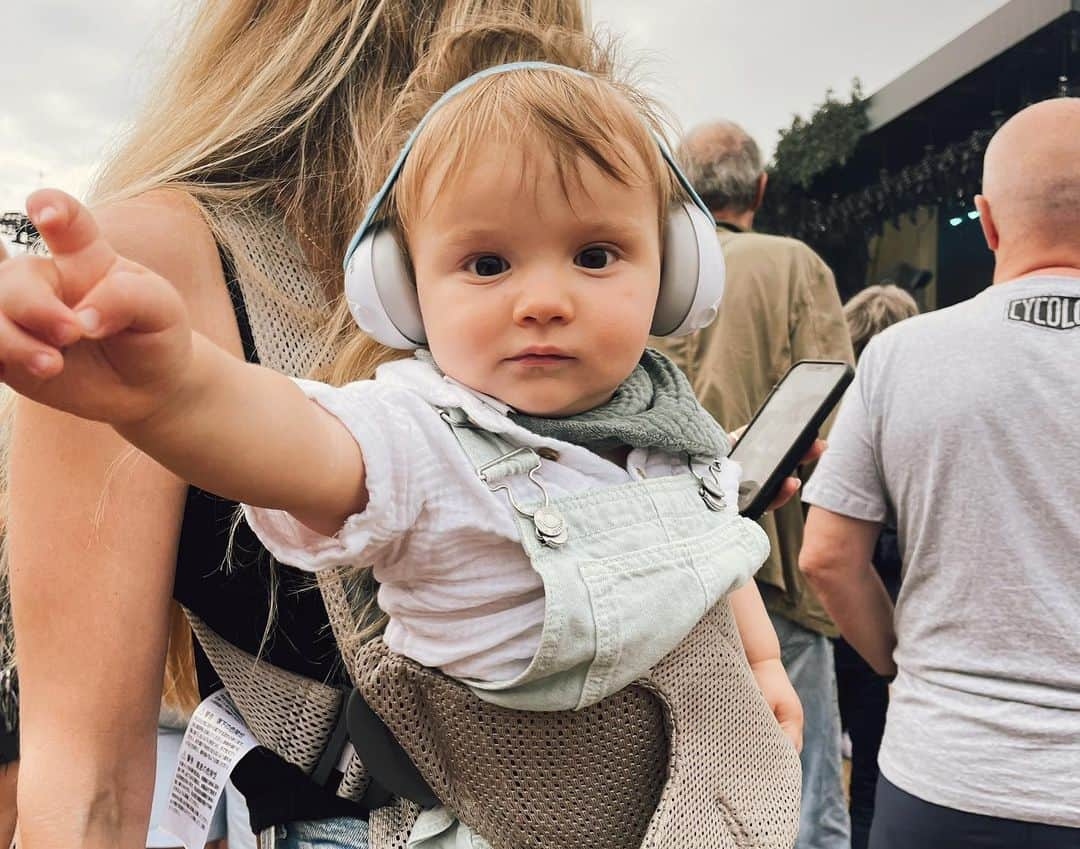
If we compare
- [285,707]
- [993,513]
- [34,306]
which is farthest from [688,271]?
[993,513]

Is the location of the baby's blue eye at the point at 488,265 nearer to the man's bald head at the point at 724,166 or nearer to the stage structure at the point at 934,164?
the man's bald head at the point at 724,166

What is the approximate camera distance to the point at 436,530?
2.63 feet

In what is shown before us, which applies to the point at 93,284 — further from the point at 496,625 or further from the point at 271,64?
the point at 271,64

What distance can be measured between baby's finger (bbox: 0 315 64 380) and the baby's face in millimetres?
453

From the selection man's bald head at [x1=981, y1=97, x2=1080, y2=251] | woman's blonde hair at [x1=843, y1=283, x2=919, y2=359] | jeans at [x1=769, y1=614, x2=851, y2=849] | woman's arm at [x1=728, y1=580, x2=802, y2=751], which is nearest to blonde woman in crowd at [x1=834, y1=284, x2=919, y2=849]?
woman's blonde hair at [x1=843, y1=283, x2=919, y2=359]

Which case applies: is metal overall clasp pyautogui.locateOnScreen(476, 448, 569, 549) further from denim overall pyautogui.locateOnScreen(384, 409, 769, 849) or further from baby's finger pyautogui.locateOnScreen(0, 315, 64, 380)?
baby's finger pyautogui.locateOnScreen(0, 315, 64, 380)

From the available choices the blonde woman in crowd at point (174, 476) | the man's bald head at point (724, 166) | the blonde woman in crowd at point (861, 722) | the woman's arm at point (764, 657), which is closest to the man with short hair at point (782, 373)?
the man's bald head at point (724, 166)

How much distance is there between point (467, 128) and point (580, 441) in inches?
12.0

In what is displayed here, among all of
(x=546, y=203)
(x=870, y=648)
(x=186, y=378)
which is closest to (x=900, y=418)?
(x=870, y=648)

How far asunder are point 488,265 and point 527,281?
5cm

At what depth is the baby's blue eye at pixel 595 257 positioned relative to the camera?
951 mm

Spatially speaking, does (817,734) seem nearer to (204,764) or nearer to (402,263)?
(204,764)

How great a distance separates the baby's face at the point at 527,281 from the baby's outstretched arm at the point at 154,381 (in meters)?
0.22

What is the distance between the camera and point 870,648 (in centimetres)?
238
